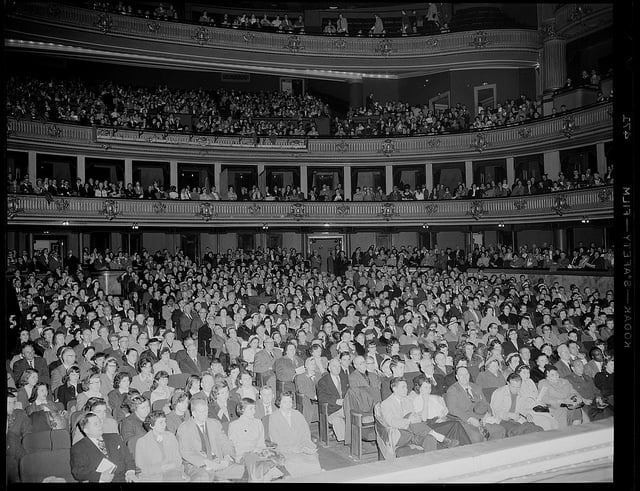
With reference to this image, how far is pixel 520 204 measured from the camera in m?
18.1

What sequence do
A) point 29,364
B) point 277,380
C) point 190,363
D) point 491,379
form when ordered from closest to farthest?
point 491,379
point 29,364
point 277,380
point 190,363

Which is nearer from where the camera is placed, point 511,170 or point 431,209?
point 431,209

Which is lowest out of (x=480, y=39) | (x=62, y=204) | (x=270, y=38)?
(x=62, y=204)

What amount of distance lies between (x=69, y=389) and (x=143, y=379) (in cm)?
82

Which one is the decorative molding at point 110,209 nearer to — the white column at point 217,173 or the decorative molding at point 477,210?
the white column at point 217,173

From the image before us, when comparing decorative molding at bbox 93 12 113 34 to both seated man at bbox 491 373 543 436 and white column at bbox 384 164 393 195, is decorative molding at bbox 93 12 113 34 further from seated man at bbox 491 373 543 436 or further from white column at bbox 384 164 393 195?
seated man at bbox 491 373 543 436

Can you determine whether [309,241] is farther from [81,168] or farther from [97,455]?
[97,455]

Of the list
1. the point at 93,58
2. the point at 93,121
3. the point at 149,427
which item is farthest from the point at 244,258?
the point at 149,427

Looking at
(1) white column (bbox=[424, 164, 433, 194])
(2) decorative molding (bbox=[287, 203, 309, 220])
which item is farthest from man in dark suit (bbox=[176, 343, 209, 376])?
(1) white column (bbox=[424, 164, 433, 194])

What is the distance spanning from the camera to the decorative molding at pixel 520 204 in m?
18.0

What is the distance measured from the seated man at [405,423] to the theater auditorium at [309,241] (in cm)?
3

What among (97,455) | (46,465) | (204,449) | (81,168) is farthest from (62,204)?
(204,449)

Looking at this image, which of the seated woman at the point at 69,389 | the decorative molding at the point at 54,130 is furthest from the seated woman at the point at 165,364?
the decorative molding at the point at 54,130
